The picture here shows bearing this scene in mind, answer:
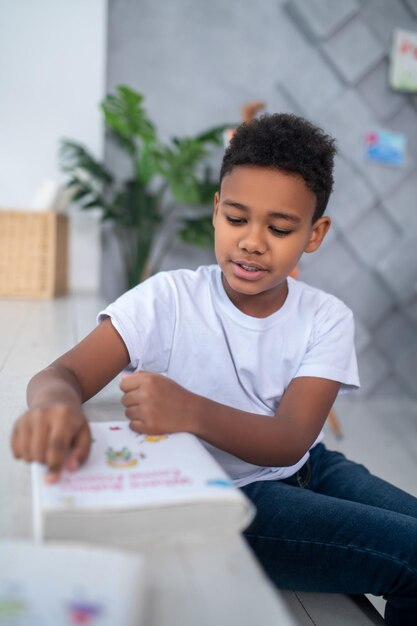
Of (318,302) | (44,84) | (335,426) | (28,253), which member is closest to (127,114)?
(44,84)

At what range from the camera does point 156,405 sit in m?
0.60

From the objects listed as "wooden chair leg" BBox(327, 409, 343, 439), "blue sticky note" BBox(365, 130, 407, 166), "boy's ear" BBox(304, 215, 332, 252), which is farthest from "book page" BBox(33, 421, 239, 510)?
"blue sticky note" BBox(365, 130, 407, 166)

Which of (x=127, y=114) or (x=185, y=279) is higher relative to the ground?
→ (x=127, y=114)

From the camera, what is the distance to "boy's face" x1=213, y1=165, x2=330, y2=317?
2.74ft

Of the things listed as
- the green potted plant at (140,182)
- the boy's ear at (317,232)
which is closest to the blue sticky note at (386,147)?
the green potted plant at (140,182)

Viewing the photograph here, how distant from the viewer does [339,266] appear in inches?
120

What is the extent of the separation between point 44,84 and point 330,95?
133cm

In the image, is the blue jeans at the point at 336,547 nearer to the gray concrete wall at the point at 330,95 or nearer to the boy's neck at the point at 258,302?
the boy's neck at the point at 258,302

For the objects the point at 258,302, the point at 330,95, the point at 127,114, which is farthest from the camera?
the point at 330,95

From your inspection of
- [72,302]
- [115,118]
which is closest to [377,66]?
[115,118]

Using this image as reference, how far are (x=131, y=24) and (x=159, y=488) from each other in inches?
102

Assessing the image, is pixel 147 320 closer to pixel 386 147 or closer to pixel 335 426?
pixel 335 426

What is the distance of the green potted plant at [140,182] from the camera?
2.33m

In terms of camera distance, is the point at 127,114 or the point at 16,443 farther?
the point at 127,114
